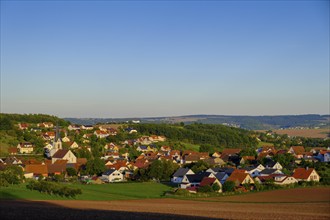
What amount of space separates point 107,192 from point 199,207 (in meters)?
15.4

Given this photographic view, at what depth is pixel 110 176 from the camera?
58281mm

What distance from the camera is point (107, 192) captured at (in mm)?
43969

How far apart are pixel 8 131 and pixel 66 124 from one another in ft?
78.0

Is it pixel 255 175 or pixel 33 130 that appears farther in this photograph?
pixel 33 130

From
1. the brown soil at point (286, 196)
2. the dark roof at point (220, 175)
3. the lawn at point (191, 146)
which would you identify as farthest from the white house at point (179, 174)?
the lawn at point (191, 146)

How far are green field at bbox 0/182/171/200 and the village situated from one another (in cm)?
273

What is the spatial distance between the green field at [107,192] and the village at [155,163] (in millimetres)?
2734

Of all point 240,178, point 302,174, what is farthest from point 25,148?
point 302,174

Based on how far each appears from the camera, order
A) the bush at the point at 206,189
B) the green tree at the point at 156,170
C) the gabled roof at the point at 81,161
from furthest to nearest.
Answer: the gabled roof at the point at 81,161, the green tree at the point at 156,170, the bush at the point at 206,189

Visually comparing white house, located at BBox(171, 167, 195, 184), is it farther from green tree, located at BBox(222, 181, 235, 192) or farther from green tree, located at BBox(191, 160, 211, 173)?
green tree, located at BBox(222, 181, 235, 192)

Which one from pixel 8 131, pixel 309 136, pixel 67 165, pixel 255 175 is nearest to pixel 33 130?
pixel 8 131

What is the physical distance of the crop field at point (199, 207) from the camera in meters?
23.2

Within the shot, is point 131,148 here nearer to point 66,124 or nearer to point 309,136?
point 66,124

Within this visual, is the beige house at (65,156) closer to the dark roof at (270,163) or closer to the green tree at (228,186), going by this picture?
the dark roof at (270,163)
